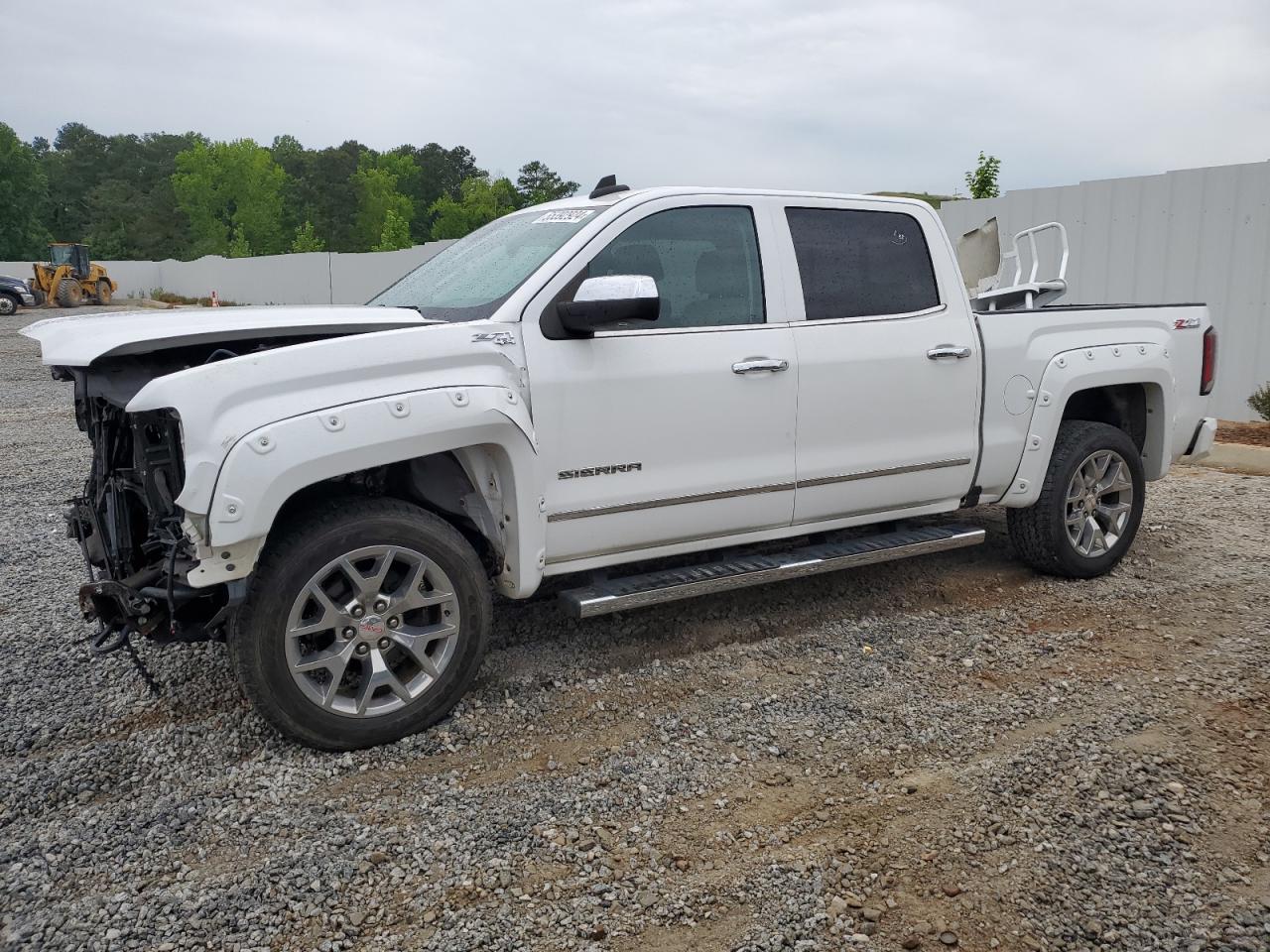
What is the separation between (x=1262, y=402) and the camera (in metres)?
9.84

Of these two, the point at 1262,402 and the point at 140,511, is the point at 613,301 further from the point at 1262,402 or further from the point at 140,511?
the point at 1262,402

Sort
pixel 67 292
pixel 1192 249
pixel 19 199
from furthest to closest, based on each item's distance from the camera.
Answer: pixel 19 199
pixel 67 292
pixel 1192 249

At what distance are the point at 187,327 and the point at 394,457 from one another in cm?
87

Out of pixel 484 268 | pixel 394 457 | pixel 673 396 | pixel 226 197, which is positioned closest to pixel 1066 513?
pixel 673 396

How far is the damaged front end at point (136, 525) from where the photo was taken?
352cm

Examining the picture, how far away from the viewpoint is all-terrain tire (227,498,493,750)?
3.52 metres

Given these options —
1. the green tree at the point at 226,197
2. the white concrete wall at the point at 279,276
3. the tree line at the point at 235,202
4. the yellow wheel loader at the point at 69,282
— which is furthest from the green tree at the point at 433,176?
the yellow wheel loader at the point at 69,282

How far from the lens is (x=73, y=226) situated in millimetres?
89500

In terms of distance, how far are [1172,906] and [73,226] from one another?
10275 centimetres

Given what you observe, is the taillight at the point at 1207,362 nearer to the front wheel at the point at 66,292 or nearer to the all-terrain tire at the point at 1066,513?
the all-terrain tire at the point at 1066,513

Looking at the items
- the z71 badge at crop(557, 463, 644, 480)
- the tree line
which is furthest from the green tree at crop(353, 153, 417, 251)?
the z71 badge at crop(557, 463, 644, 480)

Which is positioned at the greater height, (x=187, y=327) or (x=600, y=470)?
(x=187, y=327)

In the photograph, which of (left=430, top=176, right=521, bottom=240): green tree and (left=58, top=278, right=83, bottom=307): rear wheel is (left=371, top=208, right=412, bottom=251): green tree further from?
(left=58, top=278, right=83, bottom=307): rear wheel

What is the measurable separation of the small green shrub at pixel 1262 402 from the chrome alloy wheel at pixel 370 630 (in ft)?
29.6
